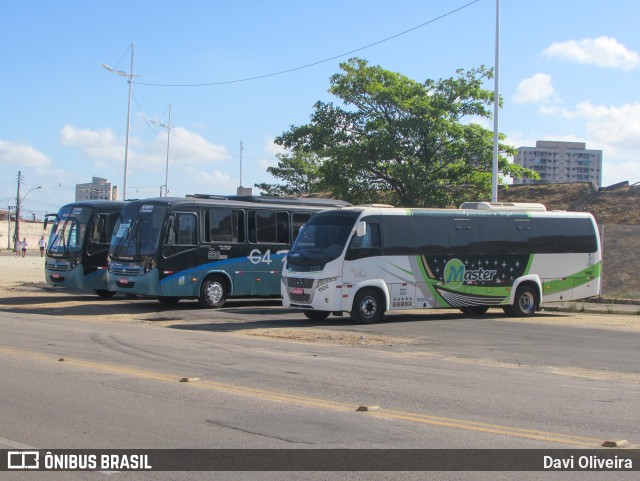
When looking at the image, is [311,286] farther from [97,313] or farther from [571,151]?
[571,151]

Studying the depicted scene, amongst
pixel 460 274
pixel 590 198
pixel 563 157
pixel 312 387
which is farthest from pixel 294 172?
pixel 563 157

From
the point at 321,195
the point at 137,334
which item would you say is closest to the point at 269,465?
the point at 137,334

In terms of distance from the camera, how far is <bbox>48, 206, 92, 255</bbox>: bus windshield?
90.4 ft

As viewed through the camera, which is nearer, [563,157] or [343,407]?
[343,407]

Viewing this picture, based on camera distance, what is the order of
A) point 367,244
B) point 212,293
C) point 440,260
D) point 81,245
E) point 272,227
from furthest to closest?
1. point 81,245
2. point 272,227
3. point 212,293
4. point 440,260
5. point 367,244

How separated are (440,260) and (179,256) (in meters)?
Answer: 7.62

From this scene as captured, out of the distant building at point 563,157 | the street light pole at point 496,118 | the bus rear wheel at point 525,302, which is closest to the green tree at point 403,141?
the street light pole at point 496,118

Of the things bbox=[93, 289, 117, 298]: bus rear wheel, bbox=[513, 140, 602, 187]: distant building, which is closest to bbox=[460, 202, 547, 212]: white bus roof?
bbox=[93, 289, 117, 298]: bus rear wheel

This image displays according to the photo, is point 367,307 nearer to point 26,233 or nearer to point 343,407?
point 343,407

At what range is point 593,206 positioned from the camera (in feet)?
119

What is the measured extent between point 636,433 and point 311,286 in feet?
42.7

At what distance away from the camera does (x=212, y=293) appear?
2467 cm

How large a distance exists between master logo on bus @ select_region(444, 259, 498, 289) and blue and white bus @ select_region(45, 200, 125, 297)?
11745 millimetres

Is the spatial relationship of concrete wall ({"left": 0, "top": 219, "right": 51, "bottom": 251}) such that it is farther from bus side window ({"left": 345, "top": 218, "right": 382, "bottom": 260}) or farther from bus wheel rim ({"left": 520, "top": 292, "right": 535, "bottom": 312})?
bus side window ({"left": 345, "top": 218, "right": 382, "bottom": 260})
